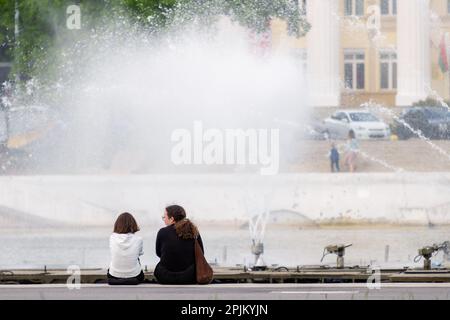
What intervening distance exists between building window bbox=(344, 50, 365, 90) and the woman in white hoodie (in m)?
56.1

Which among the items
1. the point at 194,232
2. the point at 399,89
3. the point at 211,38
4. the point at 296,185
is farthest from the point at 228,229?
the point at 194,232

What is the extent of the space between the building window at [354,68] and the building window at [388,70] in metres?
0.81

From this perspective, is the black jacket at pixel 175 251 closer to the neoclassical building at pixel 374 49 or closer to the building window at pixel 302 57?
the neoclassical building at pixel 374 49

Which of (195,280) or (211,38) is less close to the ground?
(211,38)

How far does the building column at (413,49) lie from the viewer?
7488 cm

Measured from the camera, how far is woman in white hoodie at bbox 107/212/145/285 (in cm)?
2170

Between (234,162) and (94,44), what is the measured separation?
6.86m

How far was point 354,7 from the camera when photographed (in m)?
76.3

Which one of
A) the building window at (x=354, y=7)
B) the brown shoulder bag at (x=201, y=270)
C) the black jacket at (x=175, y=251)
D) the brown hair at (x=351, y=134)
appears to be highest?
the building window at (x=354, y=7)

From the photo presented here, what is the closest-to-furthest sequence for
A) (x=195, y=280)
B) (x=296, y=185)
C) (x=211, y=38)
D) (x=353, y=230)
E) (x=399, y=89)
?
(x=195, y=280), (x=353, y=230), (x=296, y=185), (x=211, y=38), (x=399, y=89)

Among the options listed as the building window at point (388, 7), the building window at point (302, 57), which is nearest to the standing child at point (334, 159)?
the building window at point (302, 57)

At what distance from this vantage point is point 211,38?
64000 millimetres
